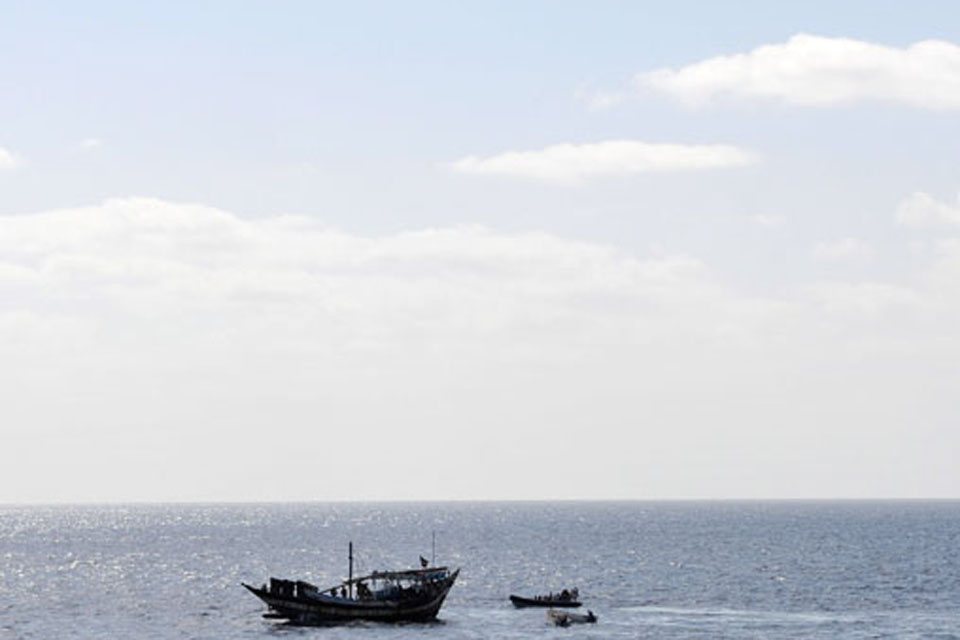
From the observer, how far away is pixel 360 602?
10506 centimetres

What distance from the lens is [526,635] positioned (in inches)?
3745

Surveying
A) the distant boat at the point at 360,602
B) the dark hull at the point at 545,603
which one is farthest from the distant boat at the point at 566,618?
the distant boat at the point at 360,602

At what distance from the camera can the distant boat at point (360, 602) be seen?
104 m

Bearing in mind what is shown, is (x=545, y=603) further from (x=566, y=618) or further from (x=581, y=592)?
(x=581, y=592)

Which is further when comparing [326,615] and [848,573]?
[848,573]

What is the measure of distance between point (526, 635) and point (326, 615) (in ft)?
56.2

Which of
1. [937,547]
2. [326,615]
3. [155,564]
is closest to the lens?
[326,615]

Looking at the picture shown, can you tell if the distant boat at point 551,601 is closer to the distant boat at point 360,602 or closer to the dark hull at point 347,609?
the distant boat at point 360,602

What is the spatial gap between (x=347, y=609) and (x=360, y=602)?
113 cm

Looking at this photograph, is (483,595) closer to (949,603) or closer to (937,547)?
(949,603)

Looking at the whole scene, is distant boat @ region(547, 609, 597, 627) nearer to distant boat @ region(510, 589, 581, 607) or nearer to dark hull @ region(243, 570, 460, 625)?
distant boat @ region(510, 589, 581, 607)

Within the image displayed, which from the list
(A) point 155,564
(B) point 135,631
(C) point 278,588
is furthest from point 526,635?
(A) point 155,564

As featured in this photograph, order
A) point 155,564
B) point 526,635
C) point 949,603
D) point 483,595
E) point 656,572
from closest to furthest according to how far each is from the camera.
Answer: point 526,635, point 949,603, point 483,595, point 656,572, point 155,564

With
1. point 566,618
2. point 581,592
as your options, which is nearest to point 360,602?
point 566,618
